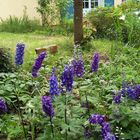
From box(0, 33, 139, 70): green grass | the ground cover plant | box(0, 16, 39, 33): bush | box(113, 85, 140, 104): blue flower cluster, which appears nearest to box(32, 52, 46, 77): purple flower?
the ground cover plant

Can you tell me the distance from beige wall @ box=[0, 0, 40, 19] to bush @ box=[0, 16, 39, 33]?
73 cm

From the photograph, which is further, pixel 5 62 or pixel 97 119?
pixel 5 62

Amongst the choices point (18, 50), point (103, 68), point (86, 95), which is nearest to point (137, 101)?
point (86, 95)

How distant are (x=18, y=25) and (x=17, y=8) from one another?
194 cm

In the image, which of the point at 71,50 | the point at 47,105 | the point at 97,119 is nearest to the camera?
the point at 47,105

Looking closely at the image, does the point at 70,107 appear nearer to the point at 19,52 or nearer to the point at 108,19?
the point at 19,52

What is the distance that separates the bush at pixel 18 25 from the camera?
49.3 feet

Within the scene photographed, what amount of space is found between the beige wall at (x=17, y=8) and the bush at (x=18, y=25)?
733 mm

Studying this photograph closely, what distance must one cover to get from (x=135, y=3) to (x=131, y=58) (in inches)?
239

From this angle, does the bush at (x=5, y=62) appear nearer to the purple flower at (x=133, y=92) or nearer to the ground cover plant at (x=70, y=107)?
the ground cover plant at (x=70, y=107)

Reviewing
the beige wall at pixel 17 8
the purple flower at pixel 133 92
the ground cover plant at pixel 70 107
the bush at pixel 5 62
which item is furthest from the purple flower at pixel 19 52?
the beige wall at pixel 17 8

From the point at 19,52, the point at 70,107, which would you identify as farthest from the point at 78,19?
the point at 70,107

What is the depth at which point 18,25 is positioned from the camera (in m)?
15.2

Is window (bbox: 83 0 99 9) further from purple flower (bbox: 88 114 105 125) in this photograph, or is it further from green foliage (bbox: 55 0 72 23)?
purple flower (bbox: 88 114 105 125)
